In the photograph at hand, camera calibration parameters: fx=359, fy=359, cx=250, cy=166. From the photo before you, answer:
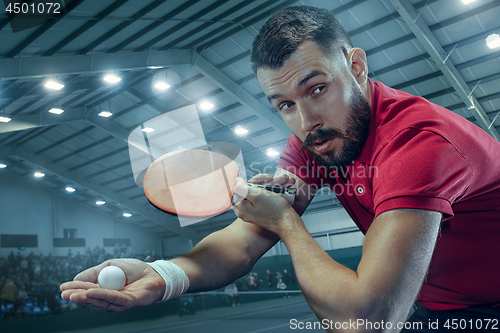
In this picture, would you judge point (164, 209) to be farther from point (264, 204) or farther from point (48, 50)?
point (48, 50)

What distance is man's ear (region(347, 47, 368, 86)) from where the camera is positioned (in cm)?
171

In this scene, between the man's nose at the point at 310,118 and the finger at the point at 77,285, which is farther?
the man's nose at the point at 310,118

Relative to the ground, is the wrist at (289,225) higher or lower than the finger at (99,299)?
higher

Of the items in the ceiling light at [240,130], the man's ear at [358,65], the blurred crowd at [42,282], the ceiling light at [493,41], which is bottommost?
the blurred crowd at [42,282]

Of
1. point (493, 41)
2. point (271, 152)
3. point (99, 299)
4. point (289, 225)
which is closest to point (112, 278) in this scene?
point (99, 299)

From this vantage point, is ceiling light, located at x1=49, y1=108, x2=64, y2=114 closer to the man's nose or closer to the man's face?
the man's face

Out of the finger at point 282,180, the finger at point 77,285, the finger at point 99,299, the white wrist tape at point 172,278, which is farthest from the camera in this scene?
the finger at point 282,180

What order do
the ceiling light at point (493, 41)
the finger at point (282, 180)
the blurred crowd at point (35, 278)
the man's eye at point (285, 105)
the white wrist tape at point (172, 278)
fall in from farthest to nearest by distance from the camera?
the blurred crowd at point (35, 278), the ceiling light at point (493, 41), the finger at point (282, 180), the man's eye at point (285, 105), the white wrist tape at point (172, 278)

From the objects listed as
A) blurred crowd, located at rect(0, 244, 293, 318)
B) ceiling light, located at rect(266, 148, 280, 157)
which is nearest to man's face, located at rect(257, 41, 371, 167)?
blurred crowd, located at rect(0, 244, 293, 318)

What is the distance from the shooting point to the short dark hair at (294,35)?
1.60m

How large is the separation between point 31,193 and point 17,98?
13974 millimetres

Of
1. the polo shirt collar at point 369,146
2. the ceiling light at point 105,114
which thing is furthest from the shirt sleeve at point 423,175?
the ceiling light at point 105,114

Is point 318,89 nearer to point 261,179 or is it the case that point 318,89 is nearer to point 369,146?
point 369,146

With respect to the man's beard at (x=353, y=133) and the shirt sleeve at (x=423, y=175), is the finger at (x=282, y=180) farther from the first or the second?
the shirt sleeve at (x=423, y=175)
